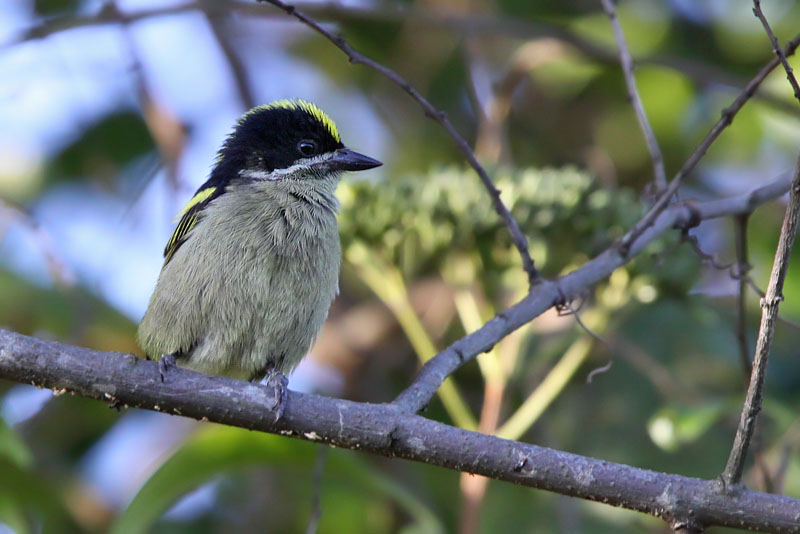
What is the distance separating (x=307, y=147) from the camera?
4.46m

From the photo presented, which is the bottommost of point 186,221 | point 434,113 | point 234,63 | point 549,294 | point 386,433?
point 386,433

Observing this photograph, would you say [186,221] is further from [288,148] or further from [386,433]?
[386,433]

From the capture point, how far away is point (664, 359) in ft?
17.9

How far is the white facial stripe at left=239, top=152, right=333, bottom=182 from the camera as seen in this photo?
4340mm

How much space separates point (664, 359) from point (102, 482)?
11.0 feet

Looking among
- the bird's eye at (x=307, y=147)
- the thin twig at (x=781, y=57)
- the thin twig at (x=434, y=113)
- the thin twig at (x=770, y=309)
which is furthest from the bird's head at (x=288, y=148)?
the thin twig at (x=770, y=309)

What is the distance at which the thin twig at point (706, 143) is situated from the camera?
3.04m

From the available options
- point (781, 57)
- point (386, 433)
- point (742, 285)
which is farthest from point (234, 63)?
point (781, 57)

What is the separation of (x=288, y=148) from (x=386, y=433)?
2.11 meters

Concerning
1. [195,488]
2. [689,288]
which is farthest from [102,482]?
[689,288]

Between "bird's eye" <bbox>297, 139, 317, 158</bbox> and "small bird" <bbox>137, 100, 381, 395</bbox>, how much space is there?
0.10 m

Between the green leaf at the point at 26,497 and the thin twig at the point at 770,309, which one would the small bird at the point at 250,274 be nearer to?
the green leaf at the point at 26,497

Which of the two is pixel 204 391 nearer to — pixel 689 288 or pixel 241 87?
pixel 689 288

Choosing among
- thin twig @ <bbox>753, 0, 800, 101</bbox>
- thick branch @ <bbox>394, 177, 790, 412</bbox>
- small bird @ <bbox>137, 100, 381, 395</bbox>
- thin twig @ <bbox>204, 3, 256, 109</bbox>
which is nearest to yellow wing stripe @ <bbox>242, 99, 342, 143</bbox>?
small bird @ <bbox>137, 100, 381, 395</bbox>
